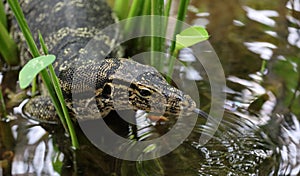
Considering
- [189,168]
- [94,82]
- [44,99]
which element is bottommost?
[189,168]

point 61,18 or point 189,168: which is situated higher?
point 61,18

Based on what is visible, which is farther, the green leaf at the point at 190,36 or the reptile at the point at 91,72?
the reptile at the point at 91,72

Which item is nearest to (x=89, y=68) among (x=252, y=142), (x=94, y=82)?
(x=94, y=82)

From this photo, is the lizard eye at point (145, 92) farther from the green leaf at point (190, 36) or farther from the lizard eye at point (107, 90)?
the green leaf at point (190, 36)

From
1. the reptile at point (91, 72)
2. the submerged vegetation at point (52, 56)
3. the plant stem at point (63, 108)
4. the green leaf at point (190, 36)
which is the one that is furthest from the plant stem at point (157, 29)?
the plant stem at point (63, 108)

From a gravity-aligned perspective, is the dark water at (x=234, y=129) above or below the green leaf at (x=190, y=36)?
below

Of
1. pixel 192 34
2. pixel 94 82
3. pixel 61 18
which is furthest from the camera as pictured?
pixel 61 18

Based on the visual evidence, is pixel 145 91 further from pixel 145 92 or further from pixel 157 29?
pixel 157 29

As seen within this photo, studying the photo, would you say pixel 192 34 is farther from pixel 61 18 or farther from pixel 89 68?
pixel 61 18
